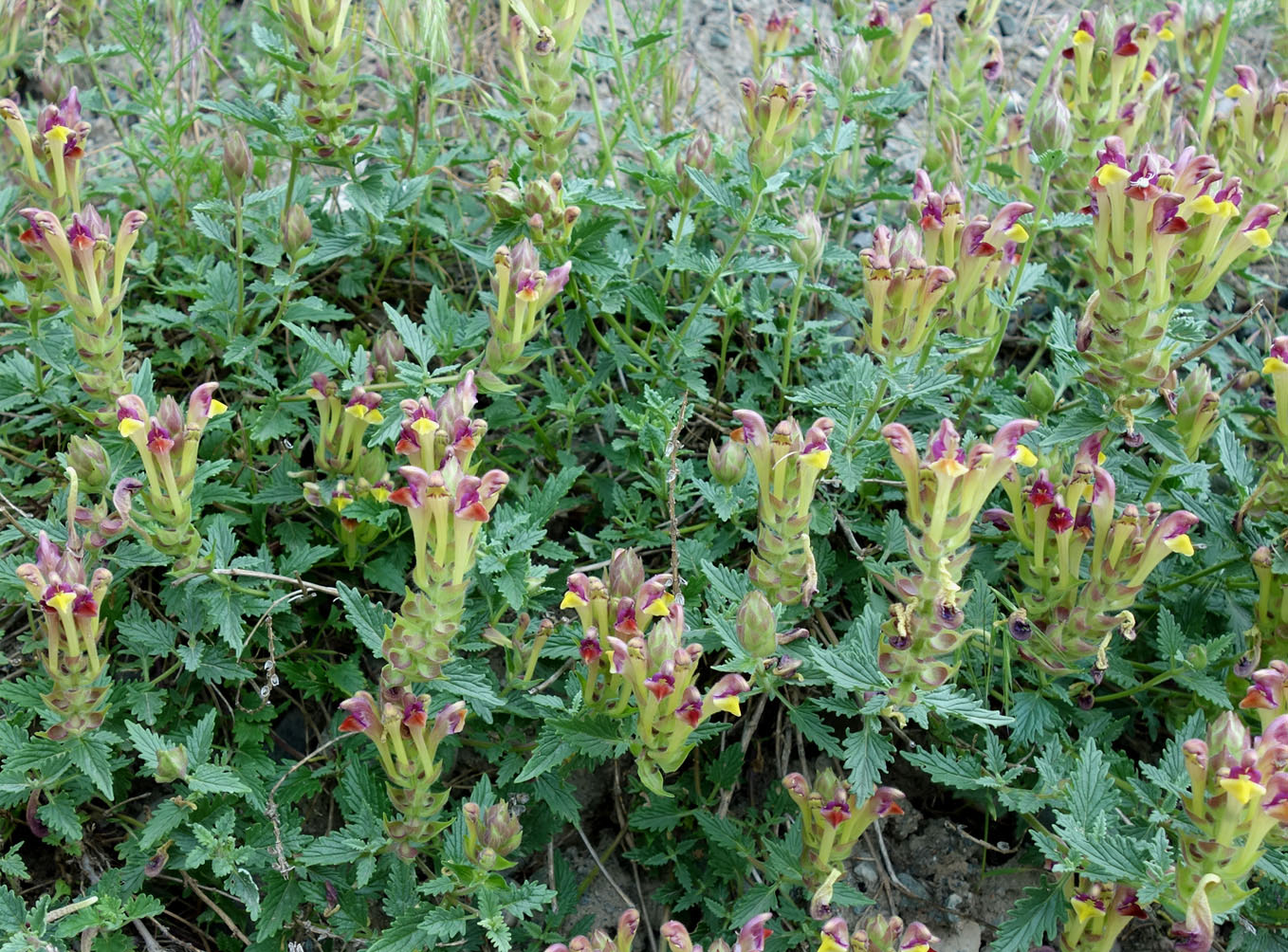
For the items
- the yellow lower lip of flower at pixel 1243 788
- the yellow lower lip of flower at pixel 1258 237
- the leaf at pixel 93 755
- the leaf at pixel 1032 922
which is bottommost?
the leaf at pixel 1032 922

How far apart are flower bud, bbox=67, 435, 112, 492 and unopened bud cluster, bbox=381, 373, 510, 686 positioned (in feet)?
2.55

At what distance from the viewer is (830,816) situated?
215 cm

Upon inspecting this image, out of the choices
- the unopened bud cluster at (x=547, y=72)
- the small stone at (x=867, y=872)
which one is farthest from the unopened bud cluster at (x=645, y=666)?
the unopened bud cluster at (x=547, y=72)

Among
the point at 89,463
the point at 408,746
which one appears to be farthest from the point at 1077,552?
the point at 89,463

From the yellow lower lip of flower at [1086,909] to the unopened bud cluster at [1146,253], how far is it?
1.00 metres

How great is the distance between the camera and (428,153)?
3.24m

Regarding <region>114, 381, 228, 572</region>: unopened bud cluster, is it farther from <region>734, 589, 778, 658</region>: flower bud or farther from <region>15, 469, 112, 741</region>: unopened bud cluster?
<region>734, 589, 778, 658</region>: flower bud

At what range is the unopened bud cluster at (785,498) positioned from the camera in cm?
213

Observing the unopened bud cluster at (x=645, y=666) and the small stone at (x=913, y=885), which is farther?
the small stone at (x=913, y=885)

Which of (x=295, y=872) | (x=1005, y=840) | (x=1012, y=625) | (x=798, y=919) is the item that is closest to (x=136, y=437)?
(x=295, y=872)

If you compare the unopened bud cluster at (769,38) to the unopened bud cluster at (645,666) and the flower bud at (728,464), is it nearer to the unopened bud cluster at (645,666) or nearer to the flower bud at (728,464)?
the flower bud at (728,464)

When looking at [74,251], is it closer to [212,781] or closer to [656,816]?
[212,781]

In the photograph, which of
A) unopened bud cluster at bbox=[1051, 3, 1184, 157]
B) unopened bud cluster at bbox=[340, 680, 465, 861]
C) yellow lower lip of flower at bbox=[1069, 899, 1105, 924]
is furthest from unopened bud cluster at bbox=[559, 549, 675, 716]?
unopened bud cluster at bbox=[1051, 3, 1184, 157]

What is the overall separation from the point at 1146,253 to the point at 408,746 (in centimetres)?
178
